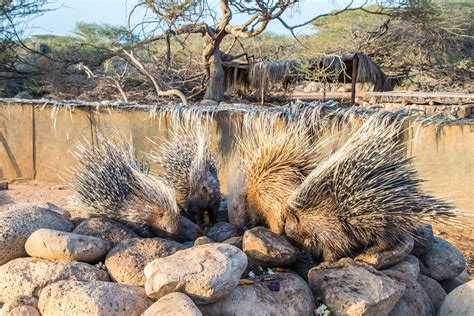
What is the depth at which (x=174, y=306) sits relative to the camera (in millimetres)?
2393

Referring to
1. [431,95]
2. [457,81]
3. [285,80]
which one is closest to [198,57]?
[285,80]

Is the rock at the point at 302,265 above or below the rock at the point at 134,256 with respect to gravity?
below

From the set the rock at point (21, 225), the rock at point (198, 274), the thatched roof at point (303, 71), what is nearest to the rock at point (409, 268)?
the rock at point (198, 274)

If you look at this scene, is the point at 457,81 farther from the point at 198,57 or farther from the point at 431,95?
the point at 198,57

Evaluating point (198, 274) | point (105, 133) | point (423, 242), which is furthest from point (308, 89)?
point (198, 274)

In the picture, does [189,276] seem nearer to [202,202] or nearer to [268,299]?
[268,299]

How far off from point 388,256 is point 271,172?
31.8 inches

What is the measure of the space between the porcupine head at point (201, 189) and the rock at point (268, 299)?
781mm

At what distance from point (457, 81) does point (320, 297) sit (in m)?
14.7

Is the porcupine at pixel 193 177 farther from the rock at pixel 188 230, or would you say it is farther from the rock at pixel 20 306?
the rock at pixel 20 306

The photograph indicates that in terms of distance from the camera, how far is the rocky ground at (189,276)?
8.41 feet

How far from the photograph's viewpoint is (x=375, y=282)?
290cm

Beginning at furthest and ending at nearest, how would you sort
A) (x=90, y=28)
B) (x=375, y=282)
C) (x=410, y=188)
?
(x=90, y=28) < (x=410, y=188) < (x=375, y=282)

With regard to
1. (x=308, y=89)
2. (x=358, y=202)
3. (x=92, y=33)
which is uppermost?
(x=92, y=33)
